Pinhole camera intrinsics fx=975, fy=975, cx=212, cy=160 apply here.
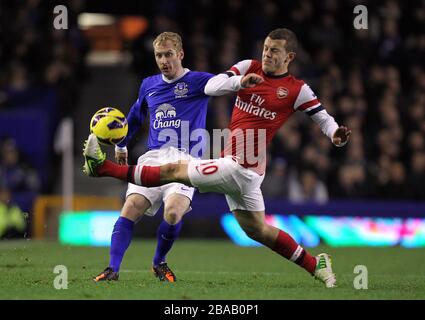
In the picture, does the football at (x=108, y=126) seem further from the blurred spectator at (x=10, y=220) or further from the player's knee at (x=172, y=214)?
the blurred spectator at (x=10, y=220)

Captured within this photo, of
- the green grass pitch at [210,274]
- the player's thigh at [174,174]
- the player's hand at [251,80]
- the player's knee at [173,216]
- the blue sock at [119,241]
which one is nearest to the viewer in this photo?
the green grass pitch at [210,274]

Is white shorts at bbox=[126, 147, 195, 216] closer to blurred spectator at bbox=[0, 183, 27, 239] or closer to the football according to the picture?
the football

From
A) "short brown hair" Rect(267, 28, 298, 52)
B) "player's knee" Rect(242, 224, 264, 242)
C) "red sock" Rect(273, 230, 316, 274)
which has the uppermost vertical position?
"short brown hair" Rect(267, 28, 298, 52)

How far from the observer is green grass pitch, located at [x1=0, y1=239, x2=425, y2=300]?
7.30 m

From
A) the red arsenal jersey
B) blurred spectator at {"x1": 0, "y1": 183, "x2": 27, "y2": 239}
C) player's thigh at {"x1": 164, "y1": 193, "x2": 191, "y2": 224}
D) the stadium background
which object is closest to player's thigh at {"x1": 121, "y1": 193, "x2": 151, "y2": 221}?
player's thigh at {"x1": 164, "y1": 193, "x2": 191, "y2": 224}

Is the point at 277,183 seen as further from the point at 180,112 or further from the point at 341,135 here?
the point at 341,135

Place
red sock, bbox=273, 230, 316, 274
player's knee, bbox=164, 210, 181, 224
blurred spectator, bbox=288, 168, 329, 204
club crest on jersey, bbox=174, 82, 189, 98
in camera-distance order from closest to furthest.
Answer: red sock, bbox=273, 230, 316, 274, player's knee, bbox=164, 210, 181, 224, club crest on jersey, bbox=174, 82, 189, 98, blurred spectator, bbox=288, 168, 329, 204

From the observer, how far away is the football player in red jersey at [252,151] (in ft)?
25.5

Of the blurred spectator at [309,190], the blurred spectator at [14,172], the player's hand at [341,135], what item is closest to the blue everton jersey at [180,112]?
the player's hand at [341,135]

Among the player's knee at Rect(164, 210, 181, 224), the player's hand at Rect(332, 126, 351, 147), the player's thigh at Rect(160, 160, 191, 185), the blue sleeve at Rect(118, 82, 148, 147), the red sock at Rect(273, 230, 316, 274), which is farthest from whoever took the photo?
the blue sleeve at Rect(118, 82, 148, 147)

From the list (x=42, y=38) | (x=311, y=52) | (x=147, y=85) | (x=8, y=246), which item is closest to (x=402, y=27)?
(x=311, y=52)

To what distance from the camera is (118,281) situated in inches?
324

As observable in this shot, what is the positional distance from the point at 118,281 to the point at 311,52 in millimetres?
10743
